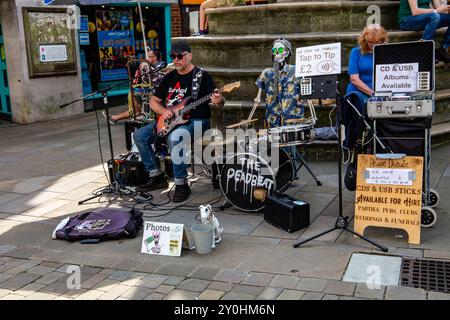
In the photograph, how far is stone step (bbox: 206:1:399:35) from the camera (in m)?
8.20

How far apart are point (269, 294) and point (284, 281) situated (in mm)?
239

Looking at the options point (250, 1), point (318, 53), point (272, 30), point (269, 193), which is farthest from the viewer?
point (250, 1)

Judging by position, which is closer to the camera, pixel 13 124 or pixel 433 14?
pixel 433 14

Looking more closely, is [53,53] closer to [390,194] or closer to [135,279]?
[135,279]

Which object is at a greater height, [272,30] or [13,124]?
[272,30]

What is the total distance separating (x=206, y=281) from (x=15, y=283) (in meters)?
1.57

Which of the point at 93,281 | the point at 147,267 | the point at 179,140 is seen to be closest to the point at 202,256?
the point at 147,267

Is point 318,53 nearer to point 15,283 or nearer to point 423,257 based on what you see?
point 423,257

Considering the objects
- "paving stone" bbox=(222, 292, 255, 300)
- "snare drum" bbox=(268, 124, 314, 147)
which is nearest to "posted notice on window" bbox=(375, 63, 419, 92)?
"snare drum" bbox=(268, 124, 314, 147)

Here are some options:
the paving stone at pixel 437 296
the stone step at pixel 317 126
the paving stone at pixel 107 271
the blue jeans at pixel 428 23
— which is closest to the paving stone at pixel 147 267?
the paving stone at pixel 107 271

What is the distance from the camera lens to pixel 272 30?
847cm

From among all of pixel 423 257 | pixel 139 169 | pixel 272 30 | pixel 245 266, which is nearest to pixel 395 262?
pixel 423 257

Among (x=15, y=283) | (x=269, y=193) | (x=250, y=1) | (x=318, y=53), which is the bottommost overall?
(x=15, y=283)
